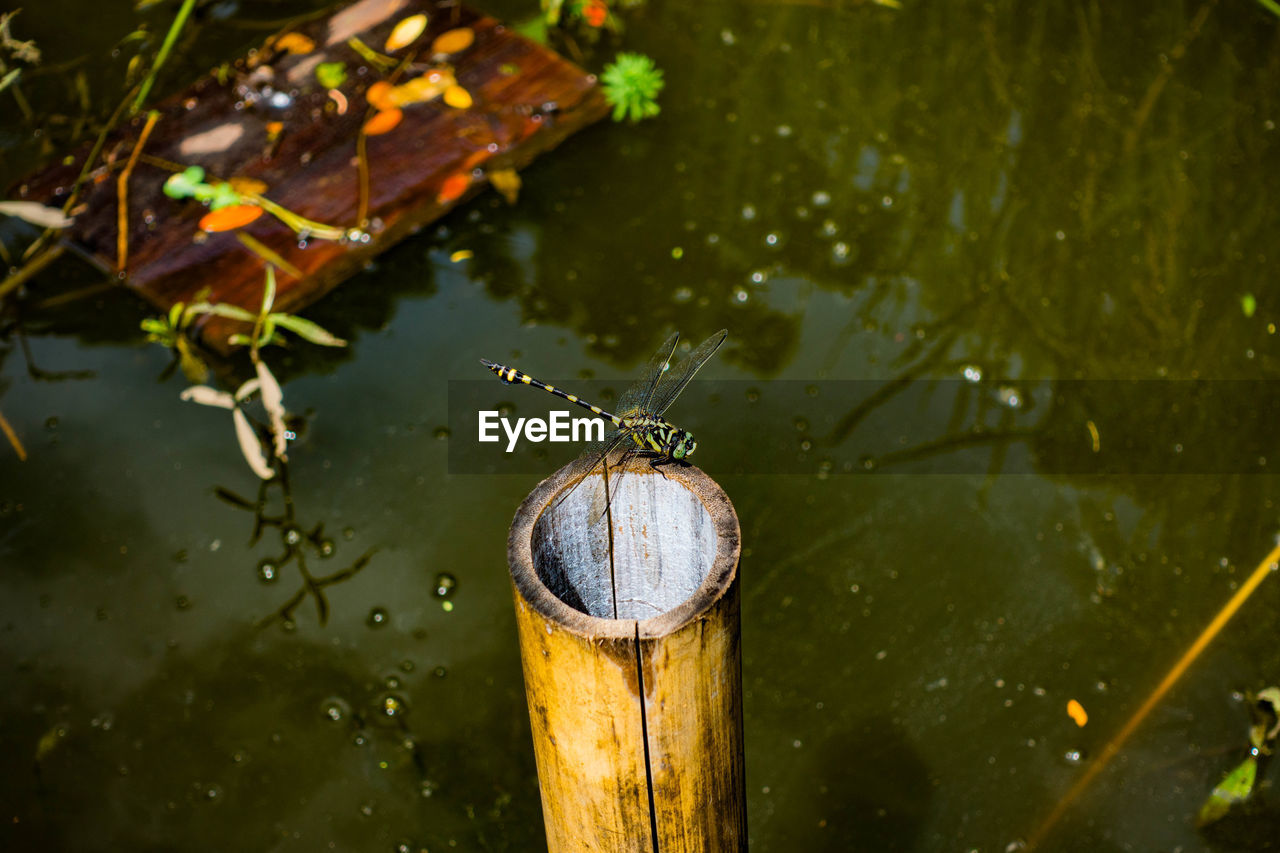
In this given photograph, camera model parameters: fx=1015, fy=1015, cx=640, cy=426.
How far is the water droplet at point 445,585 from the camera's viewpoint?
8.60ft

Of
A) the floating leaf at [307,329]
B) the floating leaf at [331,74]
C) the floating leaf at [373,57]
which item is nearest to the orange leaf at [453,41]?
the floating leaf at [373,57]

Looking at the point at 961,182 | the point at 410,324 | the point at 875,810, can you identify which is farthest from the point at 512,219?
the point at 875,810

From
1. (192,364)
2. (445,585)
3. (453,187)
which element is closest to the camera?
(445,585)

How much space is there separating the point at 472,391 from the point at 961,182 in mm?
1819

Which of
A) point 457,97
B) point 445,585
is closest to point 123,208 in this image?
point 457,97

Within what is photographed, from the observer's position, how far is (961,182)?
348 centimetres

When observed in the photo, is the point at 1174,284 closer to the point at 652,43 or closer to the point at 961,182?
the point at 961,182

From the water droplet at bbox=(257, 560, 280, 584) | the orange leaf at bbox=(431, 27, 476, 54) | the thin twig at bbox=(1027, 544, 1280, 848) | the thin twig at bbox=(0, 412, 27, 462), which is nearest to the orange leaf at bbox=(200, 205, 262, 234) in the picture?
the thin twig at bbox=(0, 412, 27, 462)

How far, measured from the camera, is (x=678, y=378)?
1.88 meters

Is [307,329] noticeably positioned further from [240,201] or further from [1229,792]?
[1229,792]

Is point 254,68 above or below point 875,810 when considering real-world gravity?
above

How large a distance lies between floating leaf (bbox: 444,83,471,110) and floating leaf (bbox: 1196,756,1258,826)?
2.91m

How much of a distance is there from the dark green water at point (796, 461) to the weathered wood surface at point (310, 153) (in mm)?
143

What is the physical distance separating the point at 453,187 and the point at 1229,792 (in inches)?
106
